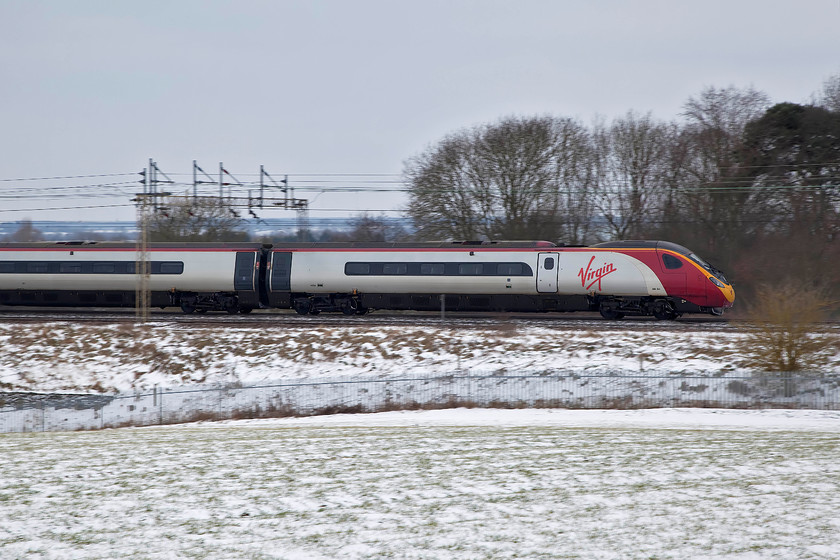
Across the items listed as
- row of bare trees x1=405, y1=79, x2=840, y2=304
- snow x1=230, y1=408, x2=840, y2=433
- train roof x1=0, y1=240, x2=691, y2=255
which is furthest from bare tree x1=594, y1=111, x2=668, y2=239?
snow x1=230, y1=408, x2=840, y2=433

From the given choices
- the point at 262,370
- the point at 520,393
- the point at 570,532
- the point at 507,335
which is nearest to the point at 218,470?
the point at 570,532

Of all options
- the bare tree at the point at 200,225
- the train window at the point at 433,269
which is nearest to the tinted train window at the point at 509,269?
the train window at the point at 433,269

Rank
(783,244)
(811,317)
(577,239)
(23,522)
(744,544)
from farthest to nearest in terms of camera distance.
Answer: (577,239)
(783,244)
(811,317)
(23,522)
(744,544)

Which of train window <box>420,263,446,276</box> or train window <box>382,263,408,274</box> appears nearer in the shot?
train window <box>420,263,446,276</box>

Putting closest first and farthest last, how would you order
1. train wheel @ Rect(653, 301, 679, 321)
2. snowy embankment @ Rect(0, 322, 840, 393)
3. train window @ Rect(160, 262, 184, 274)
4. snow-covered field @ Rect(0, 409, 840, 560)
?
snow-covered field @ Rect(0, 409, 840, 560)
snowy embankment @ Rect(0, 322, 840, 393)
train wheel @ Rect(653, 301, 679, 321)
train window @ Rect(160, 262, 184, 274)

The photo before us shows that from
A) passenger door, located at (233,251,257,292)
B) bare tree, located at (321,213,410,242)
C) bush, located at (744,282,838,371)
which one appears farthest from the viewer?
bare tree, located at (321,213,410,242)

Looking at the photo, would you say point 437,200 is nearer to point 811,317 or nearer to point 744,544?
point 811,317

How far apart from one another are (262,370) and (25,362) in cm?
840

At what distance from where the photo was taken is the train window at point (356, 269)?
31.5 meters

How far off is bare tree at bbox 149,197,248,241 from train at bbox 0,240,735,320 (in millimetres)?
16754

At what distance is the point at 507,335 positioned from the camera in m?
25.8

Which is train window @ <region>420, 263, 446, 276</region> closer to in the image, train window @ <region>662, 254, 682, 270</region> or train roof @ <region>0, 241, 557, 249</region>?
train roof @ <region>0, 241, 557, 249</region>

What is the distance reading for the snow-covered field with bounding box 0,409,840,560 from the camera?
344 inches

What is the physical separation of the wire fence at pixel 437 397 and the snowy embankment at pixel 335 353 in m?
2.14
